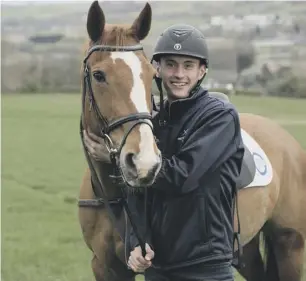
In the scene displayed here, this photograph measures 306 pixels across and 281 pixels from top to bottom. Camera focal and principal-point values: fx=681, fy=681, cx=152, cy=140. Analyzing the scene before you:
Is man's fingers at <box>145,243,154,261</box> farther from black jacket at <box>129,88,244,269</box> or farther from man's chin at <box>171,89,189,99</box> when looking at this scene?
man's chin at <box>171,89,189,99</box>

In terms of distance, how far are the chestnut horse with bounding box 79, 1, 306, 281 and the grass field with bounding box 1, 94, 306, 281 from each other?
8.75 feet

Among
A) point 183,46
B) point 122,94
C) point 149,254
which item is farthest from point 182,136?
point 149,254

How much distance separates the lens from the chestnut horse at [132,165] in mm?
3512

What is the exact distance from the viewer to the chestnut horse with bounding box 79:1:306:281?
3512 millimetres

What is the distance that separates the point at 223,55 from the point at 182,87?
59.8 metres

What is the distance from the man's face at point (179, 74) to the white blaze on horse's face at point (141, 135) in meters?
0.22

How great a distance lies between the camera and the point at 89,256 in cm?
905

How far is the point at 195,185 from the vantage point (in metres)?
3.58

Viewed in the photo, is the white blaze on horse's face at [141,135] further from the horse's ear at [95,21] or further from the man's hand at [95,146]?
the man's hand at [95,146]

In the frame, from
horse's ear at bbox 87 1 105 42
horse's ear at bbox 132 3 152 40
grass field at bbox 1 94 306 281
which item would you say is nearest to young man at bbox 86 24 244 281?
horse's ear at bbox 132 3 152 40

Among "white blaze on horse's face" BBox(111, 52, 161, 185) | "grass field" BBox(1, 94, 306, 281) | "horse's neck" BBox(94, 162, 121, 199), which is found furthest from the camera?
"grass field" BBox(1, 94, 306, 281)

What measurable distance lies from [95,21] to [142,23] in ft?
0.91

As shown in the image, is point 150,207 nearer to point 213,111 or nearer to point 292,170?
point 213,111

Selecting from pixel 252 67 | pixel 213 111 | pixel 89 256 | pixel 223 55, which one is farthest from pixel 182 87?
pixel 252 67
